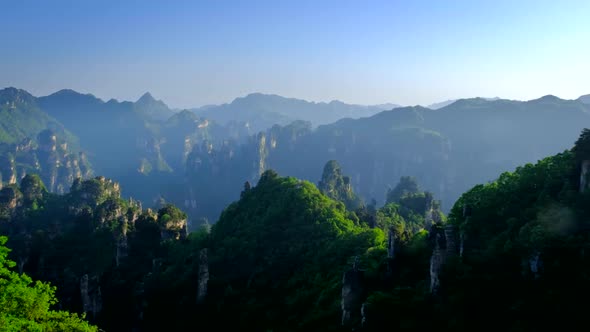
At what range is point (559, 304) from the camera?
2384 cm

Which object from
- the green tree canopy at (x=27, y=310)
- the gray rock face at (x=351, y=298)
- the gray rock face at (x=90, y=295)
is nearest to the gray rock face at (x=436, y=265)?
the gray rock face at (x=351, y=298)

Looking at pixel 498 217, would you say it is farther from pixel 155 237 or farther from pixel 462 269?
pixel 155 237

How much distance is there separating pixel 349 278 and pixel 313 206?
31.3 meters

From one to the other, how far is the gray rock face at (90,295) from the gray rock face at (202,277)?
528 inches

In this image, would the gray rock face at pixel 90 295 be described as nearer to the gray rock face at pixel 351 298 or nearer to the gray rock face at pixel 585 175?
the gray rock face at pixel 351 298

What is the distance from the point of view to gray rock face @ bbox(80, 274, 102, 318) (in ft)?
187

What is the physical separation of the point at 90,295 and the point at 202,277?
1477 cm

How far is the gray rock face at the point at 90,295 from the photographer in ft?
187

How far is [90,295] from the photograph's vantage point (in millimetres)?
57438

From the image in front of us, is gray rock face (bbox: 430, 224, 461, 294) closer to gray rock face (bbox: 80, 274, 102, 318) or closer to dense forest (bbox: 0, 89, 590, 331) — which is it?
dense forest (bbox: 0, 89, 590, 331)

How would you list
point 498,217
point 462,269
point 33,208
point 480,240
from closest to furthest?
point 462,269, point 480,240, point 498,217, point 33,208

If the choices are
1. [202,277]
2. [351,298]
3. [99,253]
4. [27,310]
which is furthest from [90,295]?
[351,298]

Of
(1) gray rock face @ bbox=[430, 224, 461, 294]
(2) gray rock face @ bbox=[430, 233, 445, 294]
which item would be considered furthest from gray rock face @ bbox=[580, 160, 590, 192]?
(2) gray rock face @ bbox=[430, 233, 445, 294]

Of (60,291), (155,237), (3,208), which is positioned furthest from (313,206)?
(3,208)
